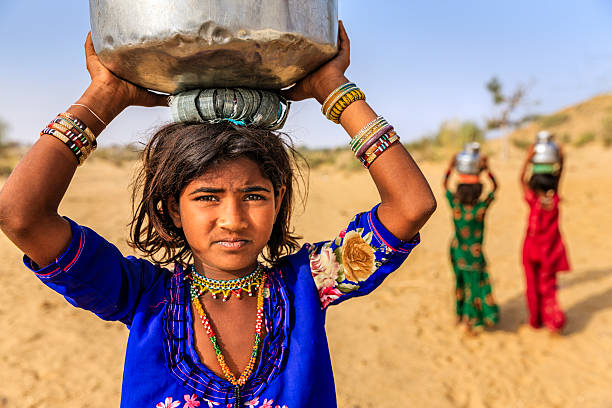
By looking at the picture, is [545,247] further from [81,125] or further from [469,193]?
[81,125]

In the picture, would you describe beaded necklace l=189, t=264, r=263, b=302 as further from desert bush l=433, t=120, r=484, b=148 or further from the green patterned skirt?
desert bush l=433, t=120, r=484, b=148

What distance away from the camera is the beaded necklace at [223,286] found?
4.94 ft

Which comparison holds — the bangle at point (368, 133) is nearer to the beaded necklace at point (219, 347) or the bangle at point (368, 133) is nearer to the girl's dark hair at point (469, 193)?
the beaded necklace at point (219, 347)

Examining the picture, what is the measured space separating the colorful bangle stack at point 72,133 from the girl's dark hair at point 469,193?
443 centimetres

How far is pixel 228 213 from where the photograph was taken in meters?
1.37

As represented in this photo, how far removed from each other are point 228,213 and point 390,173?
1.62 ft

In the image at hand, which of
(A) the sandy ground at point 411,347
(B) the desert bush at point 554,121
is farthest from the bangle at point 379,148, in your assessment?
(B) the desert bush at point 554,121

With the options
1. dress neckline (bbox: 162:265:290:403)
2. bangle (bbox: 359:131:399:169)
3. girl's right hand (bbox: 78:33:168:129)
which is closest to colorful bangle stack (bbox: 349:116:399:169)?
bangle (bbox: 359:131:399:169)

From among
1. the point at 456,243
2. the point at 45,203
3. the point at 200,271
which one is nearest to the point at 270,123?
the point at 200,271

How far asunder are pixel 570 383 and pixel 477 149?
2551 millimetres

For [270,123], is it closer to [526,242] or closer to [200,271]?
[200,271]

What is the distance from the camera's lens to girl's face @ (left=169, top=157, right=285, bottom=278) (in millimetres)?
1388

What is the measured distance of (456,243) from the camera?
5.35 m

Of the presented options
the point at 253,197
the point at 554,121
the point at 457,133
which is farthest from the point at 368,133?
the point at 554,121
